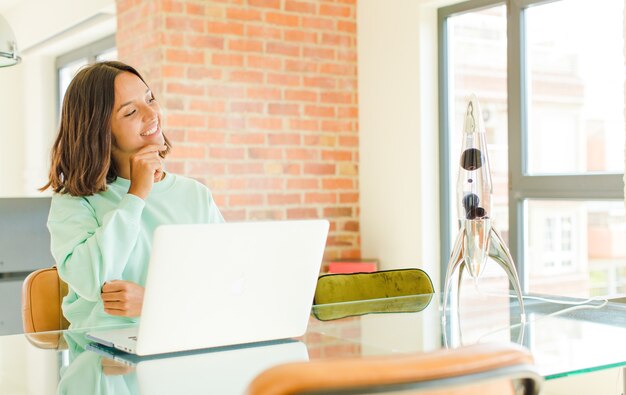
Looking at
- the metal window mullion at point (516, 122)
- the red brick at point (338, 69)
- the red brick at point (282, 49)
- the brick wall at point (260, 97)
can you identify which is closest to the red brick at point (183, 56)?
the brick wall at point (260, 97)

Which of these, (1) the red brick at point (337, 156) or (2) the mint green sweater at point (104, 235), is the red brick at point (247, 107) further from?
(2) the mint green sweater at point (104, 235)

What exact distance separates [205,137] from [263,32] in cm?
64

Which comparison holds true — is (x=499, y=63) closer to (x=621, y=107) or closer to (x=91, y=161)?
(x=621, y=107)

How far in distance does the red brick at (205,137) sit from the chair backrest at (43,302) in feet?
5.99

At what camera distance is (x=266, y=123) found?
4.15 metres

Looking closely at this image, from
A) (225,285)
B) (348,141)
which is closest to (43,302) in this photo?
(225,285)

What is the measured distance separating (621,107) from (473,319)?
69.9 inches

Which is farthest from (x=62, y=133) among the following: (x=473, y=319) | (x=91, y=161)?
(x=473, y=319)

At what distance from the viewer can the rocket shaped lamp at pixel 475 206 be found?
75.9 inches

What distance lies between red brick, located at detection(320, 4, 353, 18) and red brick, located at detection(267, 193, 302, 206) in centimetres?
98

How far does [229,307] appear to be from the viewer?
1535 mm

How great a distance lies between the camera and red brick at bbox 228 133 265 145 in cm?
404

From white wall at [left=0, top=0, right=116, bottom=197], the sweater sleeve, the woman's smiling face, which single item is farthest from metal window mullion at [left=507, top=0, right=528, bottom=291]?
white wall at [left=0, top=0, right=116, bottom=197]

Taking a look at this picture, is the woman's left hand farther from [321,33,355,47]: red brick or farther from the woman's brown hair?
[321,33,355,47]: red brick
